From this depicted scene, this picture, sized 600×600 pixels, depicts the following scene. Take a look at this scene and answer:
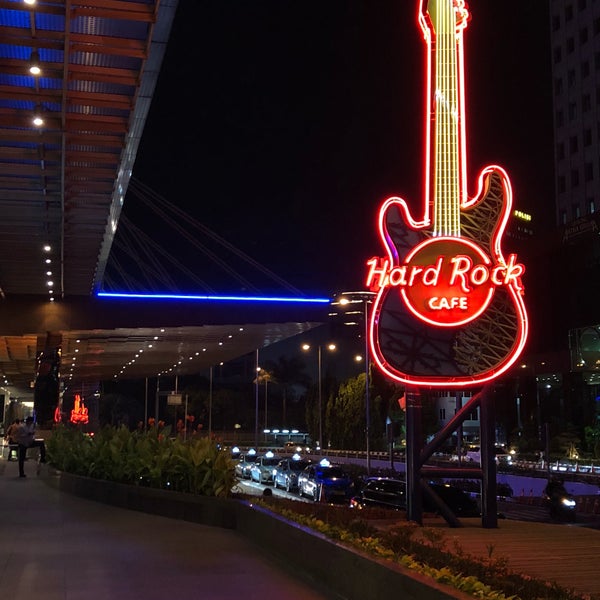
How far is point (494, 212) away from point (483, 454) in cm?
351

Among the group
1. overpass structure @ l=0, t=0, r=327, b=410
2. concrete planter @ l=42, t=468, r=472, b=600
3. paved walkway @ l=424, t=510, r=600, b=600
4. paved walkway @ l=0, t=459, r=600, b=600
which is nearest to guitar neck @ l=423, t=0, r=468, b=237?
overpass structure @ l=0, t=0, r=327, b=410

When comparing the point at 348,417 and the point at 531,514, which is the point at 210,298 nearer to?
the point at 531,514

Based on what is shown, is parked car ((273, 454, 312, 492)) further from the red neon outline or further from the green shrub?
the red neon outline

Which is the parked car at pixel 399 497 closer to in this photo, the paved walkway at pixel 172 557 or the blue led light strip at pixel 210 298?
the paved walkway at pixel 172 557

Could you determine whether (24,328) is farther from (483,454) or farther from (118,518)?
(483,454)

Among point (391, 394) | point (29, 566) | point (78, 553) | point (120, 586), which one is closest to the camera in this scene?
point (120, 586)

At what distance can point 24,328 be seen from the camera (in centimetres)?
3297

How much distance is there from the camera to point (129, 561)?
30.0 ft

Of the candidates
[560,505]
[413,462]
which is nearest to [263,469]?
[560,505]

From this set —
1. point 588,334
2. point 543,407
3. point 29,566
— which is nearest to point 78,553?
point 29,566

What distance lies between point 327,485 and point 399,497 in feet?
27.8

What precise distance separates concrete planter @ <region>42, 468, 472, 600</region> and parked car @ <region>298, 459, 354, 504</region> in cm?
1445

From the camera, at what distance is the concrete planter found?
609 centimetres

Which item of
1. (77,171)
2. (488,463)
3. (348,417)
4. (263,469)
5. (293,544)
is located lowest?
(263,469)
